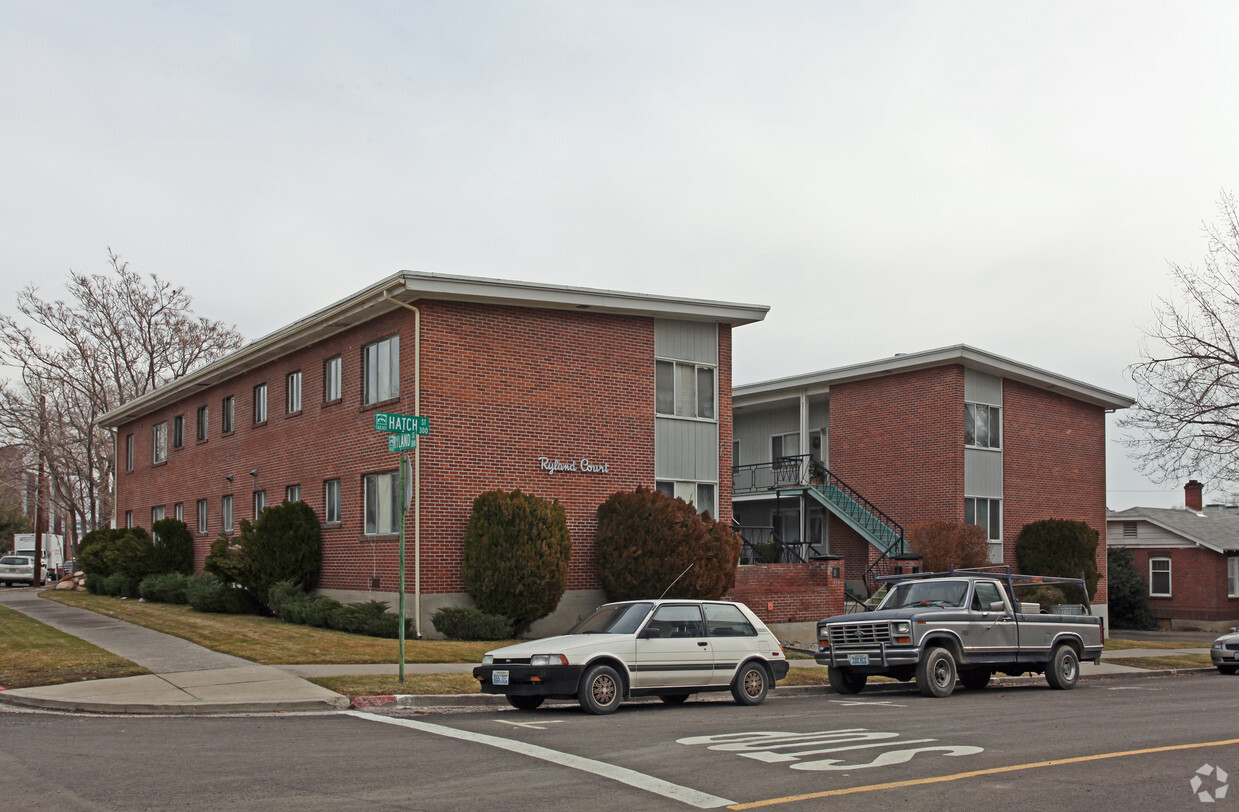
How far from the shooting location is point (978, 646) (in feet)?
55.7

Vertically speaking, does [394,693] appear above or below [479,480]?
below

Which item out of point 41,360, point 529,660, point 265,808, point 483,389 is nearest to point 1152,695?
point 529,660

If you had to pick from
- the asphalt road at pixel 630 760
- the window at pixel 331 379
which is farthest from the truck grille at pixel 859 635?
the window at pixel 331 379

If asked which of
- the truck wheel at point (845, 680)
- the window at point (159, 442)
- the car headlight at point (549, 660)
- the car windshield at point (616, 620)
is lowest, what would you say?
the truck wheel at point (845, 680)

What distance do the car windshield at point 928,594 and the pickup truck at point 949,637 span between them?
0.6 inches

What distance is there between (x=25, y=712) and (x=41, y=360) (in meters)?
42.2

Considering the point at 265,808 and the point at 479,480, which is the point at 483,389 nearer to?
the point at 479,480

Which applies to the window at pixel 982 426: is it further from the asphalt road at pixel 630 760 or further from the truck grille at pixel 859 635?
the asphalt road at pixel 630 760

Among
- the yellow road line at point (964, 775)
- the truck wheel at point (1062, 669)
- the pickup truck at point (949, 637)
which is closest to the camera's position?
the yellow road line at point (964, 775)

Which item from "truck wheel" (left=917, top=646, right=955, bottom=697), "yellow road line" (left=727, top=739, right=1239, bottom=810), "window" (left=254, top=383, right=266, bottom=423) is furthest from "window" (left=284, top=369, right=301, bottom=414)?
"yellow road line" (left=727, top=739, right=1239, bottom=810)

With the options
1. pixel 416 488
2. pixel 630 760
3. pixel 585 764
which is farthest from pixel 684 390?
pixel 585 764

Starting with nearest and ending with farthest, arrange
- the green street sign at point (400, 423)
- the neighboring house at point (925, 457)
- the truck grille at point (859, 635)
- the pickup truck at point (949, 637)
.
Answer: the green street sign at point (400, 423), the pickup truck at point (949, 637), the truck grille at point (859, 635), the neighboring house at point (925, 457)

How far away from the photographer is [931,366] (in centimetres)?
3344

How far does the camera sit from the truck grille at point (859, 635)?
54.2 feet
